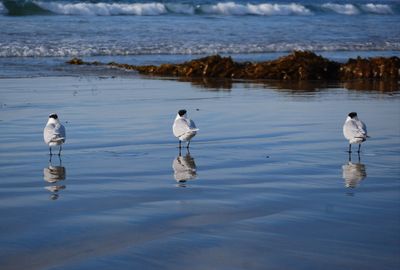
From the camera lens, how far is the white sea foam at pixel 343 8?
162 ft

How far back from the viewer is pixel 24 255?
4.81 meters

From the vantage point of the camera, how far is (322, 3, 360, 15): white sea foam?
49.4 m

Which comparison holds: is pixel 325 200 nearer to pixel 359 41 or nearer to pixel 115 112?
pixel 115 112

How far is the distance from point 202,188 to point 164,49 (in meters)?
16.5

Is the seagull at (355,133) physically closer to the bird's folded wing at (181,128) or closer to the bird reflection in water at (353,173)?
the bird reflection in water at (353,173)

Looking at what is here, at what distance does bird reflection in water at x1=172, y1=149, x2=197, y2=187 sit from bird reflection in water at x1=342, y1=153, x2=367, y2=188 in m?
1.37

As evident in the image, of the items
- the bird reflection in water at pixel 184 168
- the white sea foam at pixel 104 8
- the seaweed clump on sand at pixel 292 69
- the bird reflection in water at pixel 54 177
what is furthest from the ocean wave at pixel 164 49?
the white sea foam at pixel 104 8

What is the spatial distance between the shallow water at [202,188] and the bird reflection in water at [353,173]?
0.02 meters

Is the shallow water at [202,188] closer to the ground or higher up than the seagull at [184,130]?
closer to the ground

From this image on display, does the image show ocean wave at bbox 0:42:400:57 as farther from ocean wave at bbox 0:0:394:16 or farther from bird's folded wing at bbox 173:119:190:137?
ocean wave at bbox 0:0:394:16

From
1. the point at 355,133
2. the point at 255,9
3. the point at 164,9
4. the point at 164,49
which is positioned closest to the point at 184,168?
the point at 355,133

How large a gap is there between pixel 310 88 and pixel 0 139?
7.22m

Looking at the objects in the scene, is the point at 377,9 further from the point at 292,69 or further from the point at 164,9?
the point at 292,69

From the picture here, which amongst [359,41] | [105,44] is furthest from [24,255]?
[359,41]
